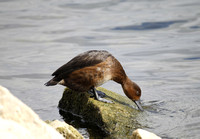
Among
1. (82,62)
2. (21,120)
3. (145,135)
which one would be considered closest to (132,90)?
(82,62)

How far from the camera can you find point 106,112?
6.48 meters

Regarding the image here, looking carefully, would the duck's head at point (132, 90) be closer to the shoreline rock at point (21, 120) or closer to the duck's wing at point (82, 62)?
the duck's wing at point (82, 62)

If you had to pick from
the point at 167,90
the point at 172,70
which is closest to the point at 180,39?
the point at 172,70

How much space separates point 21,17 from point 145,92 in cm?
1150

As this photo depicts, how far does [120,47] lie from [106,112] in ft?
24.0

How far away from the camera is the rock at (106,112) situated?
6.29 metres

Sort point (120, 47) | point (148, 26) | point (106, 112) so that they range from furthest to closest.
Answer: point (148, 26) → point (120, 47) → point (106, 112)

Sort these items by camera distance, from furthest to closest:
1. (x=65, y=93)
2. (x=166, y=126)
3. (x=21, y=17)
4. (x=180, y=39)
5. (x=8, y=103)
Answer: (x=21, y=17), (x=180, y=39), (x=65, y=93), (x=166, y=126), (x=8, y=103)

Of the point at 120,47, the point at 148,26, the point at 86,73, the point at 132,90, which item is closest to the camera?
the point at 86,73

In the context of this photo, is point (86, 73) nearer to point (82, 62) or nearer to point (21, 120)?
point (82, 62)

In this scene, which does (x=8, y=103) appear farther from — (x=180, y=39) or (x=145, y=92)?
(x=180, y=39)

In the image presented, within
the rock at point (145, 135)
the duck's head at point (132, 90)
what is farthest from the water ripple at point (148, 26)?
the rock at point (145, 135)

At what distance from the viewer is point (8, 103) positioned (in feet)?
11.1

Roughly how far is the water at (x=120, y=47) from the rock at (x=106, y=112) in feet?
0.95
